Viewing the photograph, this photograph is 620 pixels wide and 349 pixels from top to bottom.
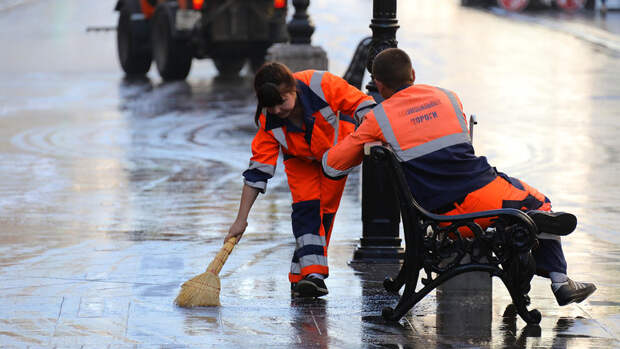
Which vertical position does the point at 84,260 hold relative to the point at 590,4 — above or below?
above

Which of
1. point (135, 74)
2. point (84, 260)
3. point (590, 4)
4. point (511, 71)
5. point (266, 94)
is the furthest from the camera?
point (590, 4)

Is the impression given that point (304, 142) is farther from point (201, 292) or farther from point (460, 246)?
point (460, 246)

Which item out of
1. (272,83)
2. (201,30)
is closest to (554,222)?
(272,83)

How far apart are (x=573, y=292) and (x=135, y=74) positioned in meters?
16.3

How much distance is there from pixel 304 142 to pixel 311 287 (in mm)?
762

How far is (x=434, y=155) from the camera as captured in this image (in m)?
5.78

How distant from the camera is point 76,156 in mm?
11867

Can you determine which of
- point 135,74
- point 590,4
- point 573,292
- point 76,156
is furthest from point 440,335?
point 590,4

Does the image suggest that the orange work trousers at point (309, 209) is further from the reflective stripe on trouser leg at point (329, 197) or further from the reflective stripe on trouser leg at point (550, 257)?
the reflective stripe on trouser leg at point (550, 257)

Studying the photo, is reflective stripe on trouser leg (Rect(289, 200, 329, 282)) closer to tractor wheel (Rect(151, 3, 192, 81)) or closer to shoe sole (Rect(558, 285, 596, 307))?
shoe sole (Rect(558, 285, 596, 307))

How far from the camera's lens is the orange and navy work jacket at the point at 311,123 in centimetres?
629

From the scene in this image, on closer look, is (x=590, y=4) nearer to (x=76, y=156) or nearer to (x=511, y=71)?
(x=511, y=71)

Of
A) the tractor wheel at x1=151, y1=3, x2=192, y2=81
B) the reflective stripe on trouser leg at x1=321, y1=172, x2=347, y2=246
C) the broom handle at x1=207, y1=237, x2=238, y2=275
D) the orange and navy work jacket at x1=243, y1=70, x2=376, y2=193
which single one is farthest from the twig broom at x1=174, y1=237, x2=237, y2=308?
the tractor wheel at x1=151, y1=3, x2=192, y2=81

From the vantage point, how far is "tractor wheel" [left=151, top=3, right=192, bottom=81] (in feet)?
63.8
